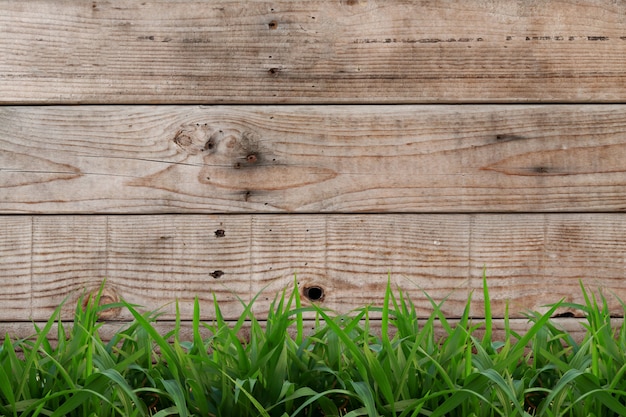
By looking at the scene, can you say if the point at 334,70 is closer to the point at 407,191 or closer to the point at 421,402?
the point at 407,191

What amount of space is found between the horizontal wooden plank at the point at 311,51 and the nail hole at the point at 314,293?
0.31 m

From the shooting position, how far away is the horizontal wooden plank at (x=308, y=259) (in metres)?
1.15

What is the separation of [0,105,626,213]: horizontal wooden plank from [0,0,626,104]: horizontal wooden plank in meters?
0.03

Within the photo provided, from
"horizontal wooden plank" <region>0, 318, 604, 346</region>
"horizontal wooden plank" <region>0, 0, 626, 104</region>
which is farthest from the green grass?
"horizontal wooden plank" <region>0, 0, 626, 104</region>

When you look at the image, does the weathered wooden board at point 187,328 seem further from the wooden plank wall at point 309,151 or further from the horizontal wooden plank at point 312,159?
the horizontal wooden plank at point 312,159

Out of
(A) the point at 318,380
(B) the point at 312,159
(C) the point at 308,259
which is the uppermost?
(B) the point at 312,159

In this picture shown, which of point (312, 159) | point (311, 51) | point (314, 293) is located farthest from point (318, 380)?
point (311, 51)

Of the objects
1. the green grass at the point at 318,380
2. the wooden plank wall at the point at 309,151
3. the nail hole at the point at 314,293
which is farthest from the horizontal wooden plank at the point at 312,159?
the green grass at the point at 318,380

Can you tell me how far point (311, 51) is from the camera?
45.4 inches

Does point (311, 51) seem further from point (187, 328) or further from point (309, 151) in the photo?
point (187, 328)

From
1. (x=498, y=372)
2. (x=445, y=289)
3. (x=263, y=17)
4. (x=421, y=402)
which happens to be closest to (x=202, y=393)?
(x=421, y=402)

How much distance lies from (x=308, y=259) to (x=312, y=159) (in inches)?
6.6

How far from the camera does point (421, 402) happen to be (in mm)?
802

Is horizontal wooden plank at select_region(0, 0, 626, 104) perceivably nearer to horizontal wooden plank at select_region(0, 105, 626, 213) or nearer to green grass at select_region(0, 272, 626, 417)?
horizontal wooden plank at select_region(0, 105, 626, 213)
